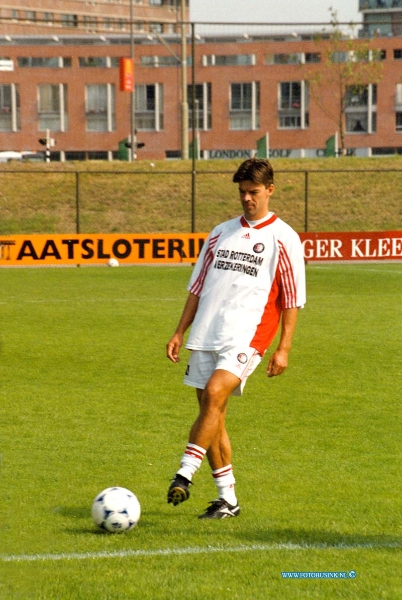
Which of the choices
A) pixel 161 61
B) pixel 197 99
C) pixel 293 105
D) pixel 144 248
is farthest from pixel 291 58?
pixel 144 248

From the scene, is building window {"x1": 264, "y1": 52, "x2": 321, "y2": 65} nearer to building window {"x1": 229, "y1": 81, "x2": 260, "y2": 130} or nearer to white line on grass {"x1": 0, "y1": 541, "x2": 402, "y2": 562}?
building window {"x1": 229, "y1": 81, "x2": 260, "y2": 130}

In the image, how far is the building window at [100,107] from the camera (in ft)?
237

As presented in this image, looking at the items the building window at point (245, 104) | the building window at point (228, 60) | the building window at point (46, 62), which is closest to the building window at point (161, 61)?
the building window at point (228, 60)

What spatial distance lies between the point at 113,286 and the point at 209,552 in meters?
15.6

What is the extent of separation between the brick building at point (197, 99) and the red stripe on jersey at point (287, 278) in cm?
6546

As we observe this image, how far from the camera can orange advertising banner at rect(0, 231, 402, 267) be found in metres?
24.6

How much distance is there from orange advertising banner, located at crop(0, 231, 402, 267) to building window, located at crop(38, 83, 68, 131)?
48802mm

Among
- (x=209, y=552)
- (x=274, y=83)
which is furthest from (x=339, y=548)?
(x=274, y=83)

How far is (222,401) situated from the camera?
18.3 feet

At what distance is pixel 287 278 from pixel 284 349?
15.5 inches

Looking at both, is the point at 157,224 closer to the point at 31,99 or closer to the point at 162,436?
the point at 162,436

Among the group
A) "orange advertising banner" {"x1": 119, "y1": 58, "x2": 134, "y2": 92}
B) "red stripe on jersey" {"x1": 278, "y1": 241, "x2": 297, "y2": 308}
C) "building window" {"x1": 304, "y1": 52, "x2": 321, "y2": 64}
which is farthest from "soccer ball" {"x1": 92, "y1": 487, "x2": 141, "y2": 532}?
"building window" {"x1": 304, "y1": 52, "x2": 321, "y2": 64}

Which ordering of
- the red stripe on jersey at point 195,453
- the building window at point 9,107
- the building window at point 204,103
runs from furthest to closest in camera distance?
the building window at point 9,107 → the building window at point 204,103 → the red stripe on jersey at point 195,453

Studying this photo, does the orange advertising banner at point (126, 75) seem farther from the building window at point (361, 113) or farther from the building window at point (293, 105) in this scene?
the building window at point (361, 113)
